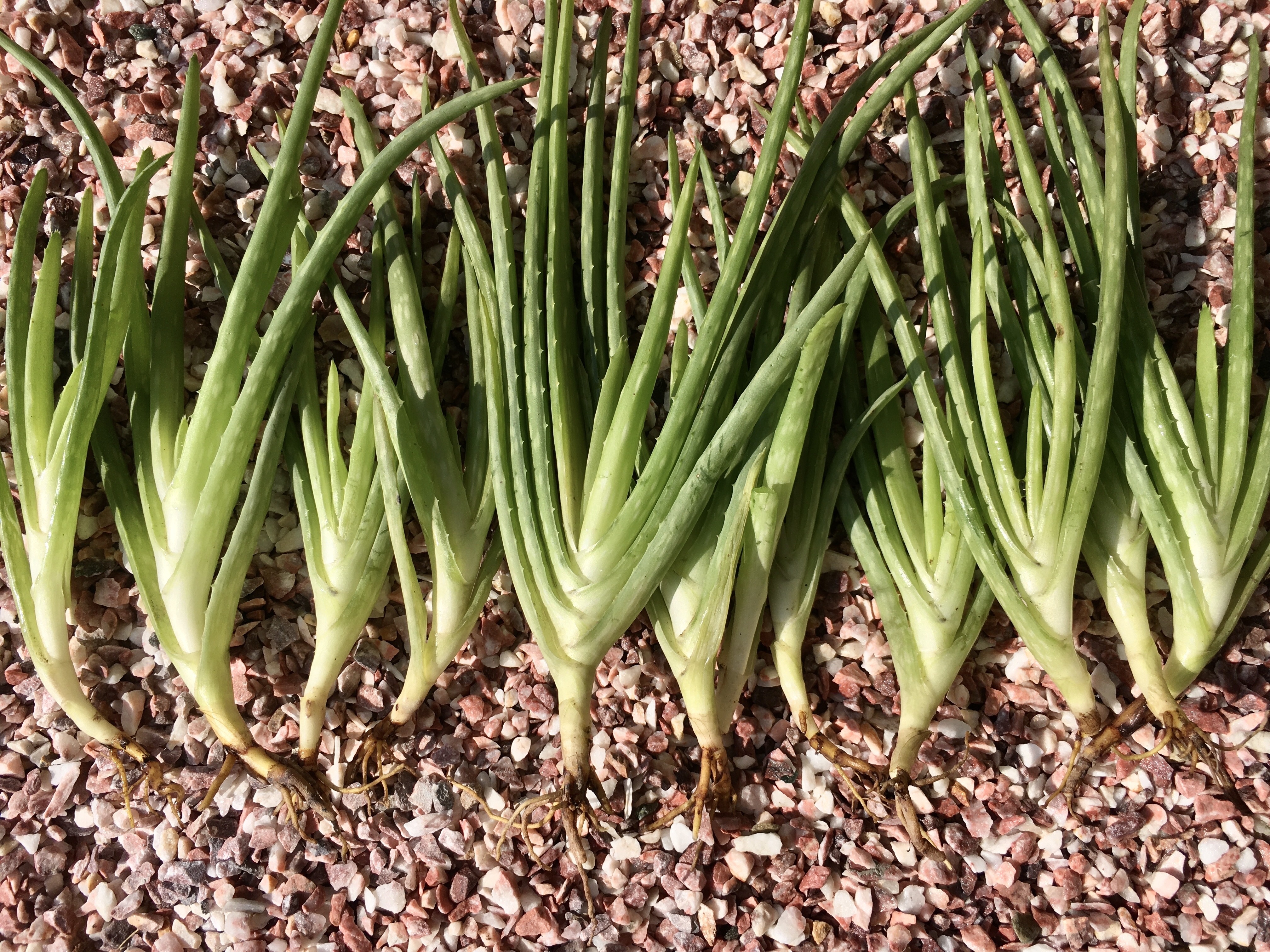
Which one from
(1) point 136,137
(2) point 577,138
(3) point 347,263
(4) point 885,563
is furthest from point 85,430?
(4) point 885,563

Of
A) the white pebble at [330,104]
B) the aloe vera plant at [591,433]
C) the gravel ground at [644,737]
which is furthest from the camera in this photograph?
the white pebble at [330,104]

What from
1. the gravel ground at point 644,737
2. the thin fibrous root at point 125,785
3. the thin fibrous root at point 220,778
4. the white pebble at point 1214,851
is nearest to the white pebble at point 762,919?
the gravel ground at point 644,737

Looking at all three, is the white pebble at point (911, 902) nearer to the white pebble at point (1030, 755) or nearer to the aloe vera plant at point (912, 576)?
the aloe vera plant at point (912, 576)

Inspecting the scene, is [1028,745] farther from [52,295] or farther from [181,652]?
[52,295]

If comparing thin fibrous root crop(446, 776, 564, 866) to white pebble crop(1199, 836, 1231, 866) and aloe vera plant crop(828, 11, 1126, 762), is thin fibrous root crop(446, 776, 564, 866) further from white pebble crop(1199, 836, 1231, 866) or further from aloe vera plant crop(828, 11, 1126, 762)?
white pebble crop(1199, 836, 1231, 866)

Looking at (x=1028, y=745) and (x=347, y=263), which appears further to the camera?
(x=347, y=263)

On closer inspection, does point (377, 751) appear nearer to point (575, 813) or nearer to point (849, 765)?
point (575, 813)
